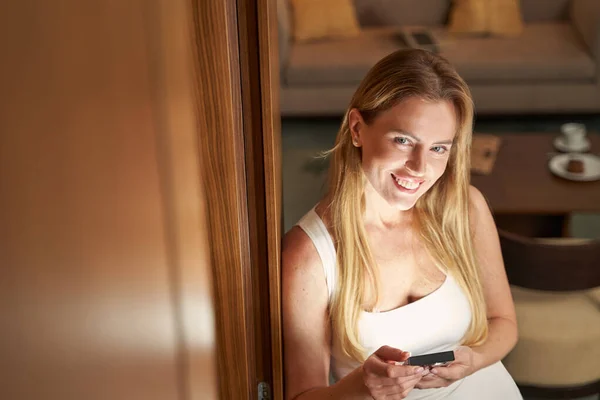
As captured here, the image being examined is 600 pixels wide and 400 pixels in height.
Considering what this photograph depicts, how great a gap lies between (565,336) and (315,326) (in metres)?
0.42

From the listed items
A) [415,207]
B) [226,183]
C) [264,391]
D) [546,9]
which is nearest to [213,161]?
[226,183]

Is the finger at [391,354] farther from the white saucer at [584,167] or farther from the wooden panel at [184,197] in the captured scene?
the white saucer at [584,167]

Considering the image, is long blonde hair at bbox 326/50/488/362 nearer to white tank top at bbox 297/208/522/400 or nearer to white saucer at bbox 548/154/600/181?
white tank top at bbox 297/208/522/400

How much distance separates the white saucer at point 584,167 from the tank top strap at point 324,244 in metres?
0.41

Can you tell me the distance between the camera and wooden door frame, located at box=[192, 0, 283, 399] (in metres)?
0.89

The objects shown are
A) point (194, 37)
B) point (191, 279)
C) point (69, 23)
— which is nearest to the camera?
point (69, 23)

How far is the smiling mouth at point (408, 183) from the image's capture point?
986 millimetres

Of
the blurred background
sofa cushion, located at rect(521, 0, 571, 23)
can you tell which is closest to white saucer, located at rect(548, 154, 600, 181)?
the blurred background

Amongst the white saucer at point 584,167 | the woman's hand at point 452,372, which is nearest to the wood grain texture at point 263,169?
the woman's hand at point 452,372

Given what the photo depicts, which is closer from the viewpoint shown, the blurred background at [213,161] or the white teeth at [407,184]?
the blurred background at [213,161]

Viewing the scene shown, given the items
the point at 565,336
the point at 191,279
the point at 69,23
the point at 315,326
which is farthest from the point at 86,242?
the point at 565,336

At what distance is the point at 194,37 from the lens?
34.8 inches

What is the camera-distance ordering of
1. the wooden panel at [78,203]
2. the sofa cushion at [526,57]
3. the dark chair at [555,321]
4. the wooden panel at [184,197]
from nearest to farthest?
1. the wooden panel at [78,203]
2. the wooden panel at [184,197]
3. the sofa cushion at [526,57]
4. the dark chair at [555,321]

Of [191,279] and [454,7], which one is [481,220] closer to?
[454,7]
